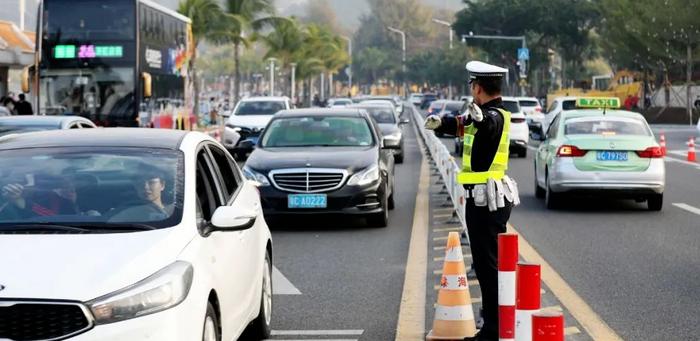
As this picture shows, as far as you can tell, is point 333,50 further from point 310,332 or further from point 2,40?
point 310,332

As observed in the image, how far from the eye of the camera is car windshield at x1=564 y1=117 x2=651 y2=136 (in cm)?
1805

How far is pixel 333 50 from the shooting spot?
11838 cm

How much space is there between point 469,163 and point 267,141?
29.8ft

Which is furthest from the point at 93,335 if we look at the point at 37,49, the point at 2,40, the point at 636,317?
the point at 2,40

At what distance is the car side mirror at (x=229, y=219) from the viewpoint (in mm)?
6562

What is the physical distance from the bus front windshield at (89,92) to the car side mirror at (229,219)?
2082 centimetres

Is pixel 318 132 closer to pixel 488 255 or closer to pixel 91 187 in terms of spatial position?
pixel 488 255

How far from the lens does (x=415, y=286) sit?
34.8ft

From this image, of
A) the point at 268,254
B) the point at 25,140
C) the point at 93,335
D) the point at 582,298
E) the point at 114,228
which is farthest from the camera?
the point at 582,298

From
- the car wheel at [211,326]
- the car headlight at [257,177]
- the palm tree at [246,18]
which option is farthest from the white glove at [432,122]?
the palm tree at [246,18]

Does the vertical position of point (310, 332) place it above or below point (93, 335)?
below

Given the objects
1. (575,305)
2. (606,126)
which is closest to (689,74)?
(606,126)

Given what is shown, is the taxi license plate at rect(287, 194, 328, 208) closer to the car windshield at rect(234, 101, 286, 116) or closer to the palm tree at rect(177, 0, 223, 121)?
the car windshield at rect(234, 101, 286, 116)

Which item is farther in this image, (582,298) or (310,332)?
(582,298)
